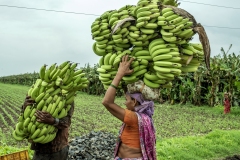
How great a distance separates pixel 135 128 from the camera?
11.4ft

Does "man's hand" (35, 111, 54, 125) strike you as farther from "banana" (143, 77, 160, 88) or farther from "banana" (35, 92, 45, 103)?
"banana" (143, 77, 160, 88)

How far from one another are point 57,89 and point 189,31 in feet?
5.68

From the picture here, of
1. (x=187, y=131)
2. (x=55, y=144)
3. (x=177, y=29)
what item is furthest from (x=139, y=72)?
(x=187, y=131)

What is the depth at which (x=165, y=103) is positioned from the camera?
74.0 ft

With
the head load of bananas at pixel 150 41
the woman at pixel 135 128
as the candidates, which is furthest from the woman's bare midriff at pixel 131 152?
the head load of bananas at pixel 150 41

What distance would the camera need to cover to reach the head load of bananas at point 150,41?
3203mm

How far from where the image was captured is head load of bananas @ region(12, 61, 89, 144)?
3887mm

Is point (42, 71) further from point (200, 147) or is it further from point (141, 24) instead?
point (200, 147)

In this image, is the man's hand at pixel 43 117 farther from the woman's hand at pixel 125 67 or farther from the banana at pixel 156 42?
the banana at pixel 156 42

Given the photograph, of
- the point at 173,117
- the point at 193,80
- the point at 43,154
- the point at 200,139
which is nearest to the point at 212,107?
the point at 193,80

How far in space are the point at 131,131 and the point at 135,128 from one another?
2.7 inches

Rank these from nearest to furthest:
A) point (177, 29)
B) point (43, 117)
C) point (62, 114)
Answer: point (177, 29), point (43, 117), point (62, 114)

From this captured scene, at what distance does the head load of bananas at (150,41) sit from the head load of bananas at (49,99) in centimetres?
69

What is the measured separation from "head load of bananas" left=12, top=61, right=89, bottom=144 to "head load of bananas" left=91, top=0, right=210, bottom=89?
689 mm
